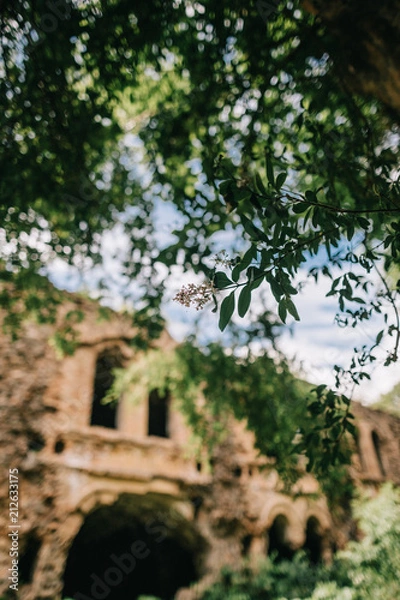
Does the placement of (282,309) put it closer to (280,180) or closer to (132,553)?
(280,180)

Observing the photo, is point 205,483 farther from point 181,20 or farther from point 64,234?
point 181,20

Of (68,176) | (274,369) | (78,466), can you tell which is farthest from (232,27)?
(78,466)

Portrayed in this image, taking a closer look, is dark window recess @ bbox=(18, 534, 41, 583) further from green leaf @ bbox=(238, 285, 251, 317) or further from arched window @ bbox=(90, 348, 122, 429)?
green leaf @ bbox=(238, 285, 251, 317)

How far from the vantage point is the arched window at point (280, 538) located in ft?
34.5

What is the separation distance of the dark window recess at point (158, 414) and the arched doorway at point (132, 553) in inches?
97.1

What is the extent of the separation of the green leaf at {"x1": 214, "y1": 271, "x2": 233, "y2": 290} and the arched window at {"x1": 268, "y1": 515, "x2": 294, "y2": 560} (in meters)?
11.3

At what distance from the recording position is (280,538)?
10570 mm

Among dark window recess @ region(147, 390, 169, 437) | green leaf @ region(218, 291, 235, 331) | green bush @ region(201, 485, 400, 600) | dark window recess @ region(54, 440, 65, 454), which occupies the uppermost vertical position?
dark window recess @ region(147, 390, 169, 437)

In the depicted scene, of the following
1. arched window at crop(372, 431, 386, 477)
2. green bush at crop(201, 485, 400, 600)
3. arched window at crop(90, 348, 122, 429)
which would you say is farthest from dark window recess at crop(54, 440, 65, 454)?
arched window at crop(372, 431, 386, 477)

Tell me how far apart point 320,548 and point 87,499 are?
772cm

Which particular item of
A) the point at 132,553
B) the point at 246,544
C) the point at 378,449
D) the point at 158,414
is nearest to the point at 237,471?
the point at 246,544

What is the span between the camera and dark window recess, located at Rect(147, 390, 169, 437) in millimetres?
10547

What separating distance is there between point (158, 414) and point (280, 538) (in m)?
4.71

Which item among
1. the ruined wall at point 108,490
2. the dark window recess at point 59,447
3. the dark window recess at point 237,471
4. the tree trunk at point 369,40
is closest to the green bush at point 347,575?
→ the ruined wall at point 108,490
